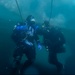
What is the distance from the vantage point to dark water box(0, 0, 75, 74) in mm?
7816

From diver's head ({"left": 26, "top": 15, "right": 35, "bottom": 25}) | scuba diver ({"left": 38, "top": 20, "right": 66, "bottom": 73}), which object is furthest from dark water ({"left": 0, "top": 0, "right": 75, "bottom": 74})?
diver's head ({"left": 26, "top": 15, "right": 35, "bottom": 25})

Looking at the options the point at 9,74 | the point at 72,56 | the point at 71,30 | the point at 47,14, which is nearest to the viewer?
the point at 9,74

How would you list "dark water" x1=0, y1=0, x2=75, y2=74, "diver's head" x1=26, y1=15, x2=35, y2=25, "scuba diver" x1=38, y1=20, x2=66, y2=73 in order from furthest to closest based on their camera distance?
1. "dark water" x1=0, y1=0, x2=75, y2=74
2. "scuba diver" x1=38, y1=20, x2=66, y2=73
3. "diver's head" x1=26, y1=15, x2=35, y2=25

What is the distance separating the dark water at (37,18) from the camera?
7.82 m

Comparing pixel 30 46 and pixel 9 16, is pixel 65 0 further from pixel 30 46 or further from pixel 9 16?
pixel 30 46

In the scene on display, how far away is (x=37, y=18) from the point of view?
368 inches

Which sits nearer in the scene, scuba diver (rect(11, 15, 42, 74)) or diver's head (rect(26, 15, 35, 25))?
scuba diver (rect(11, 15, 42, 74))

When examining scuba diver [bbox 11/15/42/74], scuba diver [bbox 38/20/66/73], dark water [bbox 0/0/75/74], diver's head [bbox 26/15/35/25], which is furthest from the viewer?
dark water [bbox 0/0/75/74]

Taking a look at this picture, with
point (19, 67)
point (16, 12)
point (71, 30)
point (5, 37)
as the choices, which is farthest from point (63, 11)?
point (19, 67)

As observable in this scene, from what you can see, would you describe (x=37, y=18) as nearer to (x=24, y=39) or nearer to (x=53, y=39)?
(x=53, y=39)

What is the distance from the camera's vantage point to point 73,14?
31.0 feet

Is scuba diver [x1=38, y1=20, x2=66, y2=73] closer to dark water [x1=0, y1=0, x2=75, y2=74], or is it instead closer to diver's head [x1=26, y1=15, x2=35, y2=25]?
diver's head [x1=26, y1=15, x2=35, y2=25]

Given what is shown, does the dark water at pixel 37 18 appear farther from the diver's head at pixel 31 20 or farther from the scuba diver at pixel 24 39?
the diver's head at pixel 31 20

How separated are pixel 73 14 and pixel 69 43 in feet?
4.94
